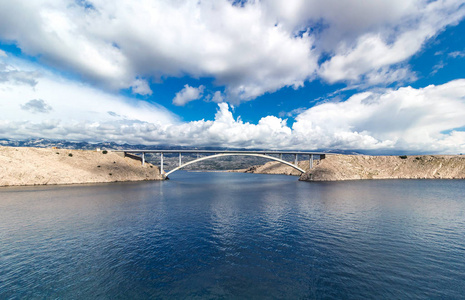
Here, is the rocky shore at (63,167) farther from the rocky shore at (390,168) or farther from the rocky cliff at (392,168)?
the rocky cliff at (392,168)

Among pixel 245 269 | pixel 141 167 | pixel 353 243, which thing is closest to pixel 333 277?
pixel 245 269

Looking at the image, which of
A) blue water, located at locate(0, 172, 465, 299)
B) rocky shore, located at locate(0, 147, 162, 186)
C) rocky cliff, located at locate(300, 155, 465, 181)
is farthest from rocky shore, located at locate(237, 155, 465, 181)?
rocky shore, located at locate(0, 147, 162, 186)

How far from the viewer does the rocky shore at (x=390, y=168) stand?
10112 centimetres

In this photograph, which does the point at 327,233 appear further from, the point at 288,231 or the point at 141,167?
the point at 141,167

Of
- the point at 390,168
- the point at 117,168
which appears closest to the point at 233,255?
the point at 117,168

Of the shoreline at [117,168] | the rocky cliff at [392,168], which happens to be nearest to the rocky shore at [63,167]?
the shoreline at [117,168]

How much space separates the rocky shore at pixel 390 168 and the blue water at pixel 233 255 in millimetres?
71506

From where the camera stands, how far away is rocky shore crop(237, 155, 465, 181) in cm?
10112

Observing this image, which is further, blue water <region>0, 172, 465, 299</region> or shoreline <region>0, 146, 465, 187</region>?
shoreline <region>0, 146, 465, 187</region>

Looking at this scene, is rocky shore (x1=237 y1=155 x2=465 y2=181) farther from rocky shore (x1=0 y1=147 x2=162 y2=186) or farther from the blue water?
rocky shore (x1=0 y1=147 x2=162 y2=186)

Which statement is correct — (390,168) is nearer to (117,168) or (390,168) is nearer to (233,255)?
(233,255)

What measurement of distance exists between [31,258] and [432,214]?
5623cm

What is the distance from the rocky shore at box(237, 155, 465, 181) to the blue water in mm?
71506

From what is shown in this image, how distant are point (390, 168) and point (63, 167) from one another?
172 m
